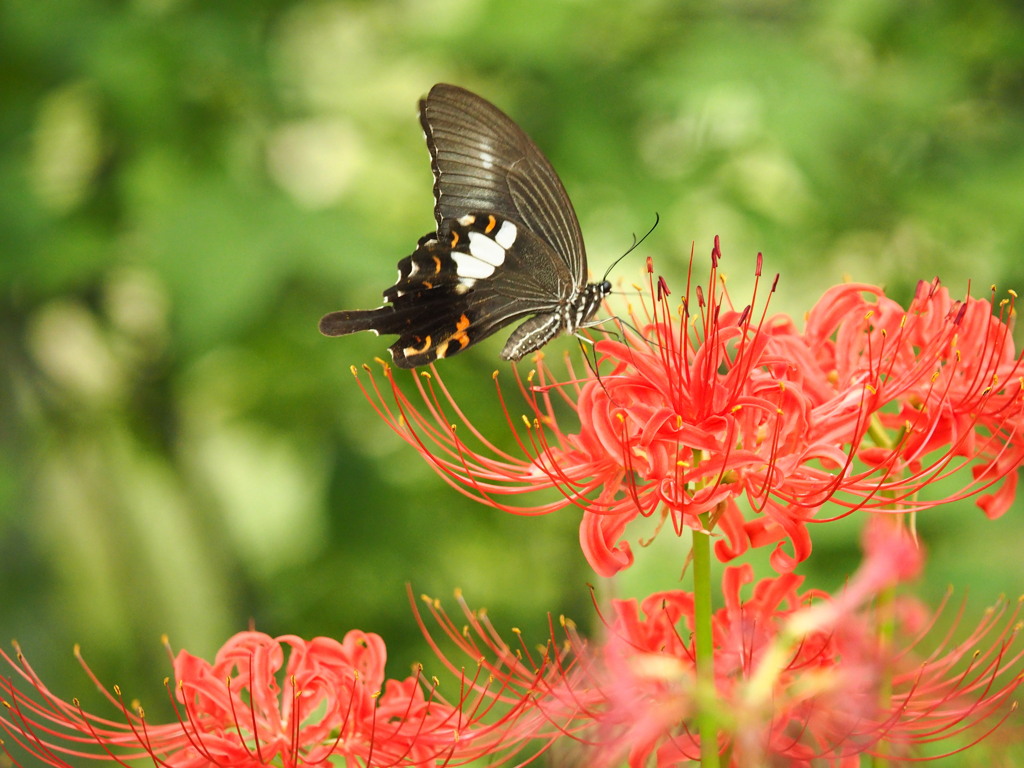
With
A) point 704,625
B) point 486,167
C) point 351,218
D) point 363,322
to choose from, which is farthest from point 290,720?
point 351,218

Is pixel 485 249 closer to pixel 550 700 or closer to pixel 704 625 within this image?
pixel 550 700

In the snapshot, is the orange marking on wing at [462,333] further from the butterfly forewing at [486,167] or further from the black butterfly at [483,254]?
the butterfly forewing at [486,167]

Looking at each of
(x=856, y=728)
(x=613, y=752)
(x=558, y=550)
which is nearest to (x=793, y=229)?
(x=558, y=550)

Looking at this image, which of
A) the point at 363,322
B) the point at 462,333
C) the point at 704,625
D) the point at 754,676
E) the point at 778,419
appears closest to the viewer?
the point at 754,676

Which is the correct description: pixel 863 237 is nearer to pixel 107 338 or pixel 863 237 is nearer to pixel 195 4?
pixel 195 4

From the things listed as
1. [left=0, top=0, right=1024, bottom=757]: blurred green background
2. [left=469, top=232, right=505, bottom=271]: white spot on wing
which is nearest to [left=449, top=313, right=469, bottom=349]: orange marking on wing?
[left=469, top=232, right=505, bottom=271]: white spot on wing

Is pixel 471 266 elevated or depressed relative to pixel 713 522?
elevated
